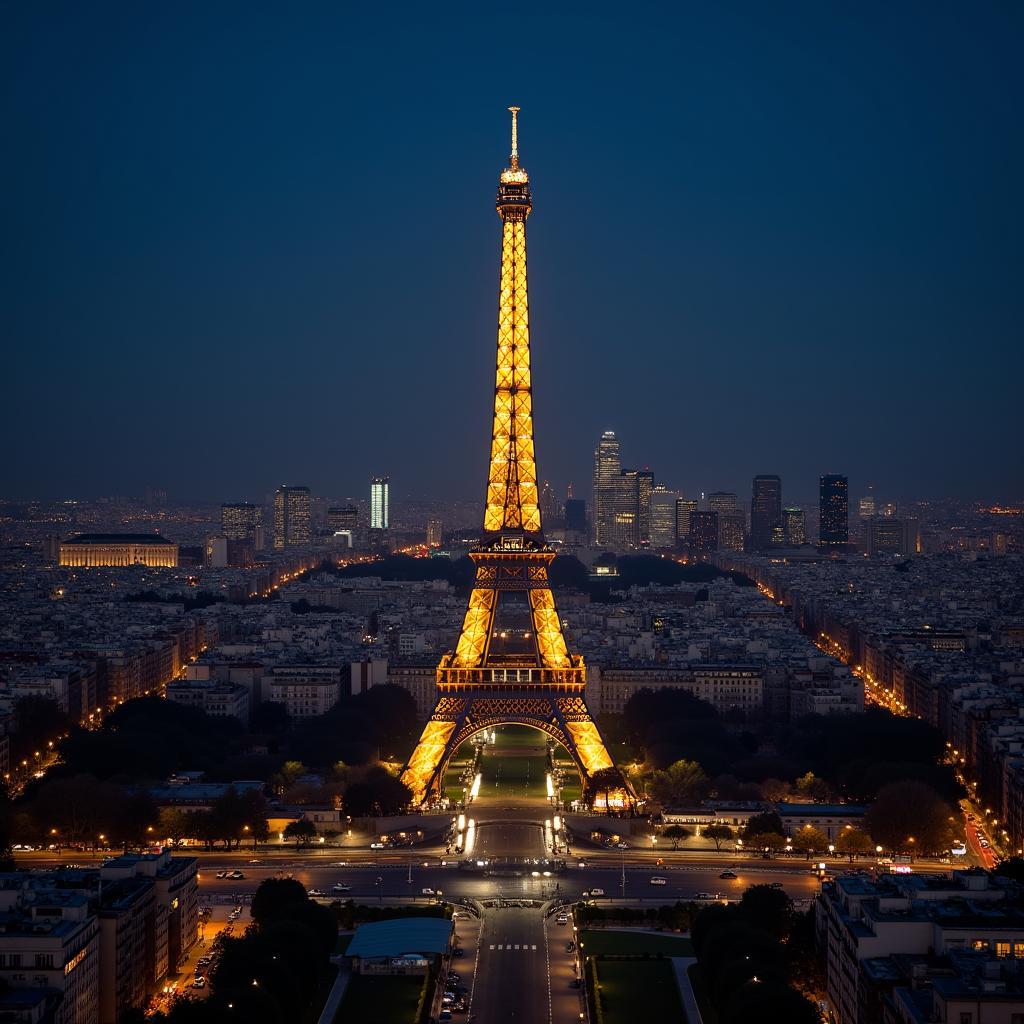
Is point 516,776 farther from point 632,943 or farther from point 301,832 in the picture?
point 632,943

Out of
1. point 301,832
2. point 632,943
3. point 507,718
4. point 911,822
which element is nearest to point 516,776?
point 507,718

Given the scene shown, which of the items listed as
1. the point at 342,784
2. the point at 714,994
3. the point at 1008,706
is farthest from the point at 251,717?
the point at 714,994

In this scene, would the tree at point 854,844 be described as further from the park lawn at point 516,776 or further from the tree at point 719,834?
the park lawn at point 516,776

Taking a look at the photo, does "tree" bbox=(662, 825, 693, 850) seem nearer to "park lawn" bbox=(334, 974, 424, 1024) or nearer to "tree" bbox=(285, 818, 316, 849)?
"tree" bbox=(285, 818, 316, 849)

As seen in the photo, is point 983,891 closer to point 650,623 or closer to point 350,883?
point 350,883

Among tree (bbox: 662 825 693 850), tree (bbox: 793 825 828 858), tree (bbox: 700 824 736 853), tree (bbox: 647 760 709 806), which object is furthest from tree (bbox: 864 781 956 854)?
tree (bbox: 647 760 709 806)
